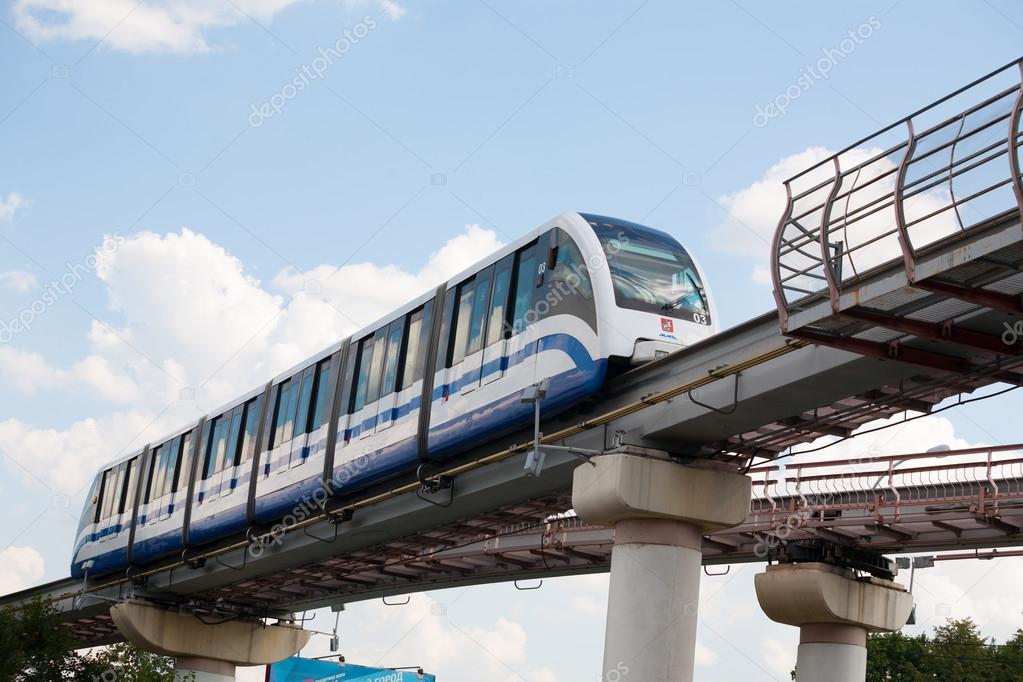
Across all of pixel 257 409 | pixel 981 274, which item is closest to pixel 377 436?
pixel 257 409

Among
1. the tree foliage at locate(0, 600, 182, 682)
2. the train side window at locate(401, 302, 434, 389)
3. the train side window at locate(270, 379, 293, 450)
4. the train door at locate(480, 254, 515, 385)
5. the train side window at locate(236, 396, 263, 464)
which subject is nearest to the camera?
the train door at locate(480, 254, 515, 385)

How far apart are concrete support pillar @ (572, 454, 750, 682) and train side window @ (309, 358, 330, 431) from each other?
9.34 metres

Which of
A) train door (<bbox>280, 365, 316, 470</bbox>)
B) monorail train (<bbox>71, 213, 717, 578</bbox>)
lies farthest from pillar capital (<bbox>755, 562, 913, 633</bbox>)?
train door (<bbox>280, 365, 316, 470</bbox>)

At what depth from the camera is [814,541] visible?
26.8 metres

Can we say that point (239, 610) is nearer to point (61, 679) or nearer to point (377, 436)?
point (61, 679)

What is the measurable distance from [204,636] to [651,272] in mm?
25718

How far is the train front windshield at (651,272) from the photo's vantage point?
19.3 m

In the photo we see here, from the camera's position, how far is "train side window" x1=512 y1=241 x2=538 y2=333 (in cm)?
2038

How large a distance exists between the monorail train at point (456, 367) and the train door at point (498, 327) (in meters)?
0.03

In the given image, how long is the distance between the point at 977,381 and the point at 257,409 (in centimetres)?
2006

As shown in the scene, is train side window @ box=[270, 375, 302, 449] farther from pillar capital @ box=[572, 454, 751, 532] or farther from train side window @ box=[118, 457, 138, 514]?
pillar capital @ box=[572, 454, 751, 532]

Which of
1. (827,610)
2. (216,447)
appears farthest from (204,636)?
(827,610)

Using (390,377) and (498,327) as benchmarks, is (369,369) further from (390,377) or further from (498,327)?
(498,327)

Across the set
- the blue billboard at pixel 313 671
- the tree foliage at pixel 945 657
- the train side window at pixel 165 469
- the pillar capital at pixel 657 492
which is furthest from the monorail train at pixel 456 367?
the tree foliage at pixel 945 657
